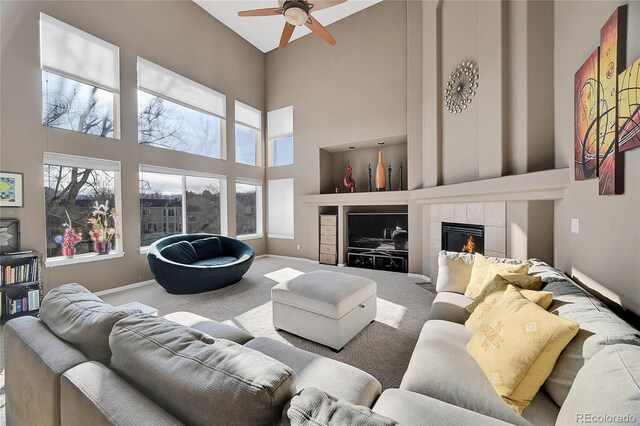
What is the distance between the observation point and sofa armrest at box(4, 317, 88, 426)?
36.7 inches

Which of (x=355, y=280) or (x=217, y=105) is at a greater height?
(x=217, y=105)

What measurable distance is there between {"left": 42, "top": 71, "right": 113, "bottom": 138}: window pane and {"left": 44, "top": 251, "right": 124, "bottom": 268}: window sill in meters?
1.77

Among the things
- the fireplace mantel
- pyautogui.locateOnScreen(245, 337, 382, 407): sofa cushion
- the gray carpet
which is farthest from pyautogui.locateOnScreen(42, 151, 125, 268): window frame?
the fireplace mantel

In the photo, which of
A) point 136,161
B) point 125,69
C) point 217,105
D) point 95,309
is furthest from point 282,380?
point 217,105

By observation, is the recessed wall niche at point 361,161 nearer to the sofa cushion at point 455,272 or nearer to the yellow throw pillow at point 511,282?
the sofa cushion at point 455,272

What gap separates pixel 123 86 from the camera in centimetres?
413

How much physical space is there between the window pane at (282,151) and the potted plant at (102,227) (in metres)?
3.69

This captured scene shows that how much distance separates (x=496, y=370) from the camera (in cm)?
118

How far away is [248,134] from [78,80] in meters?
3.24

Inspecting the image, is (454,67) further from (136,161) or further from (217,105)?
(136,161)

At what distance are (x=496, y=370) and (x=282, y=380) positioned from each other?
1047mm

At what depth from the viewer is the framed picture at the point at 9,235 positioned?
3.03 metres

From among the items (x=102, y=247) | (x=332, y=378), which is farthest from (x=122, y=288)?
(x=332, y=378)

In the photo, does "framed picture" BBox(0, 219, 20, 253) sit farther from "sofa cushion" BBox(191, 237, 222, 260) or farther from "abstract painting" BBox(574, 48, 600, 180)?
"abstract painting" BBox(574, 48, 600, 180)
